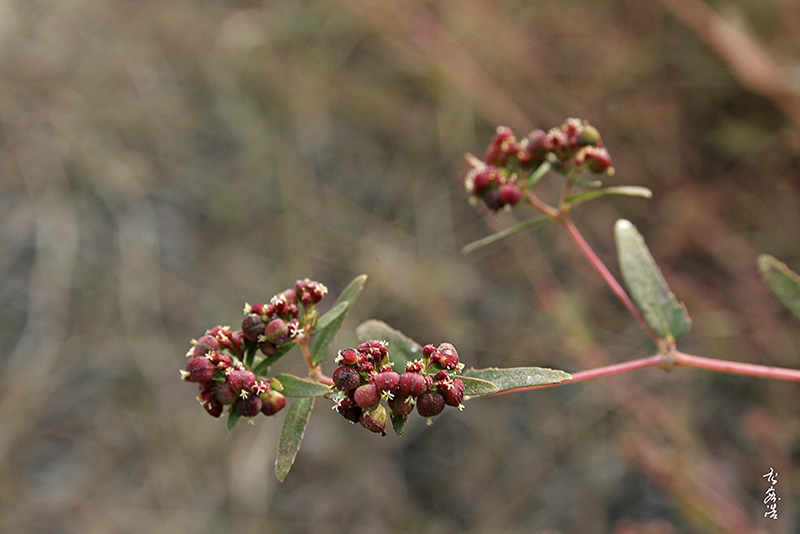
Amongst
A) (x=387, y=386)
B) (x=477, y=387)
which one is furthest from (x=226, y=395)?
(x=477, y=387)

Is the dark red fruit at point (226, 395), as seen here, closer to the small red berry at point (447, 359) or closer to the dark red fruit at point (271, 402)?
the dark red fruit at point (271, 402)

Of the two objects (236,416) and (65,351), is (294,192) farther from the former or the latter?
(236,416)

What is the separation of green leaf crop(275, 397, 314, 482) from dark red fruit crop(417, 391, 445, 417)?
0.33 metres

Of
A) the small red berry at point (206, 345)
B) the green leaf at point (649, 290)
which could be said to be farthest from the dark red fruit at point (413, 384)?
the green leaf at point (649, 290)

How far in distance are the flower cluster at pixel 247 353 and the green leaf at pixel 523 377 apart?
562 millimetres

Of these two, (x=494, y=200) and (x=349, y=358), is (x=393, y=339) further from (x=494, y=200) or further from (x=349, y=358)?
(x=494, y=200)

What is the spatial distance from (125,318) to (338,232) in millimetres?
1953

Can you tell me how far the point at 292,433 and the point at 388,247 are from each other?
12.0 feet

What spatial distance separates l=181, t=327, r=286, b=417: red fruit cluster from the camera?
6.01 ft

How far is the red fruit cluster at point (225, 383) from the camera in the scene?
6.01 ft

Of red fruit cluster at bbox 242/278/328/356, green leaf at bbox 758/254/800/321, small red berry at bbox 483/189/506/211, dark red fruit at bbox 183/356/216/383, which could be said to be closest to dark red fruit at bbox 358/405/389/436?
red fruit cluster at bbox 242/278/328/356

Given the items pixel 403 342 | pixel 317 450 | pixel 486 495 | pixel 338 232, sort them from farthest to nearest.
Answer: pixel 338 232
pixel 317 450
pixel 486 495
pixel 403 342

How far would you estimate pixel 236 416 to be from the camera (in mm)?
1887

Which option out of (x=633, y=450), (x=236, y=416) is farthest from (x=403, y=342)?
(x=633, y=450)
